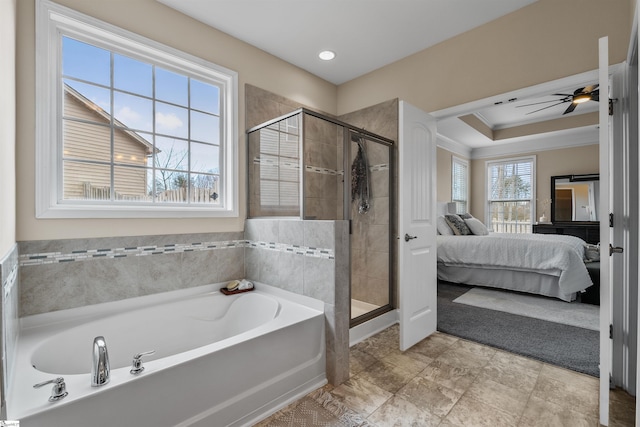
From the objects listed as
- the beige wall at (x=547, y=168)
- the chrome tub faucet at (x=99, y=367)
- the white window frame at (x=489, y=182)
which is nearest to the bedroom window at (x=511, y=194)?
the white window frame at (x=489, y=182)

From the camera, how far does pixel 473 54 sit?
8.37 ft

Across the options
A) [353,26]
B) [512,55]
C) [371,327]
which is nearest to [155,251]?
[371,327]

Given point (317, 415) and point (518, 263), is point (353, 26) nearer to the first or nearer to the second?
point (317, 415)

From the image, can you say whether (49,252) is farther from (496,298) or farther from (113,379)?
(496,298)

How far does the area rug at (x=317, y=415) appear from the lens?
5.17 ft

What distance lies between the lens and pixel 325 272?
6.55 feet

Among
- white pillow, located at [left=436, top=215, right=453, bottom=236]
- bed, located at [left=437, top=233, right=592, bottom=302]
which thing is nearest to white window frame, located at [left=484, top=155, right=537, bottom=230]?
bed, located at [left=437, top=233, right=592, bottom=302]

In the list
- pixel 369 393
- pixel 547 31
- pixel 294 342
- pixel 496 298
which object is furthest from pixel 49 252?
pixel 496 298

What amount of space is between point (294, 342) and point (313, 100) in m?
2.60

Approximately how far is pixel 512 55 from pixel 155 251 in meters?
3.15

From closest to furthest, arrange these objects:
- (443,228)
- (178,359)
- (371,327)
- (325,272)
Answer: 1. (178,359)
2. (325,272)
3. (371,327)
4. (443,228)

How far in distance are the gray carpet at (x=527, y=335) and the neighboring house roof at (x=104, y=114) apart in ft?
9.82

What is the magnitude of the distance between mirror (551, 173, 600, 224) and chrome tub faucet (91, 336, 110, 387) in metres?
7.29

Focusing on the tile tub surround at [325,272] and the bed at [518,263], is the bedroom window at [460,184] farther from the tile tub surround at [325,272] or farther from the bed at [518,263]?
the tile tub surround at [325,272]
